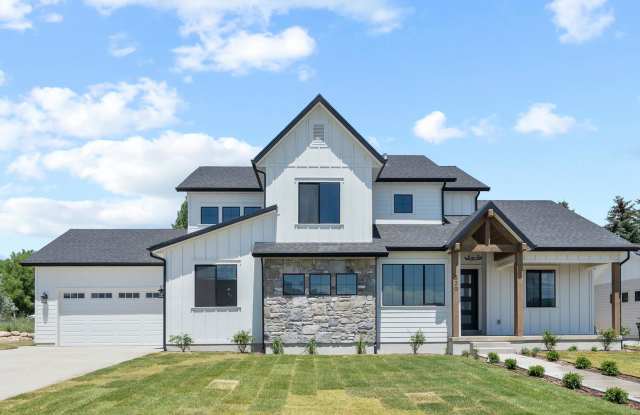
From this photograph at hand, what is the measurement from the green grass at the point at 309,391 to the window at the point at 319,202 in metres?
6.79

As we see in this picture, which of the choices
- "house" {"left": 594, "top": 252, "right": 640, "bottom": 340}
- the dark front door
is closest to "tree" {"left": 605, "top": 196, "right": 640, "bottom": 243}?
"house" {"left": 594, "top": 252, "right": 640, "bottom": 340}

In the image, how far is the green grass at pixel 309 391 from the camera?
1237cm

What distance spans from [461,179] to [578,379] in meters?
16.5

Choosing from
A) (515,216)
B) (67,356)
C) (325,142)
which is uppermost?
(325,142)

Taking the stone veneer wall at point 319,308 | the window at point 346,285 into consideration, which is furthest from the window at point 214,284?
the window at point 346,285

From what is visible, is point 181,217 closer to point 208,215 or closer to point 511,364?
point 208,215

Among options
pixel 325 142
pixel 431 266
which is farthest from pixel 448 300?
pixel 325 142

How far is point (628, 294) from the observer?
3316cm

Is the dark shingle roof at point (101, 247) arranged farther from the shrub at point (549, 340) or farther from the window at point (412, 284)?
the shrub at point (549, 340)

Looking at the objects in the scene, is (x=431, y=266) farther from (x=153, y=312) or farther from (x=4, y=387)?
(x=4, y=387)

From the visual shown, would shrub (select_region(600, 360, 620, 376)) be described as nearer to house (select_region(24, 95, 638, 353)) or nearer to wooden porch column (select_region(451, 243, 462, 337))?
house (select_region(24, 95, 638, 353))

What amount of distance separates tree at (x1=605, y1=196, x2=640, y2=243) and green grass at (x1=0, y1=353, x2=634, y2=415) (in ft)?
123

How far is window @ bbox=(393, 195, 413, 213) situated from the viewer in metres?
27.9

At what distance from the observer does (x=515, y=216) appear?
92.4 feet
